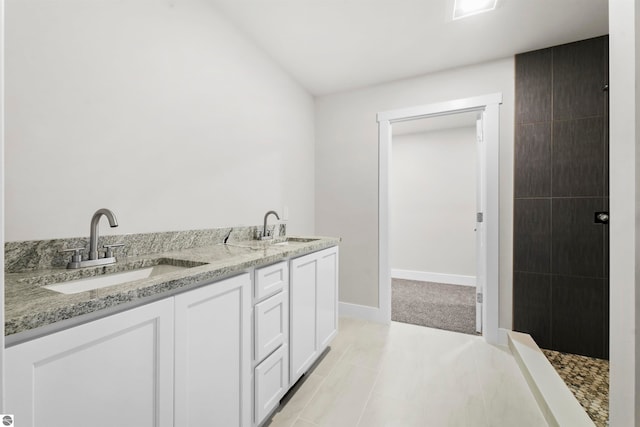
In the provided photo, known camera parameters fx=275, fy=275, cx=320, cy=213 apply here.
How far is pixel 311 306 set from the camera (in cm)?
181

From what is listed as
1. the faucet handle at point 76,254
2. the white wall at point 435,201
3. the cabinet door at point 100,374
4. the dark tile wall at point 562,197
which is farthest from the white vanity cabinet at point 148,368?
the white wall at point 435,201

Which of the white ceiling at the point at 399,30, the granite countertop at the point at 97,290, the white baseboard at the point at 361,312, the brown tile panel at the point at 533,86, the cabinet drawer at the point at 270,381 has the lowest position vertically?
the white baseboard at the point at 361,312

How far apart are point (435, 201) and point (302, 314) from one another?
133 inches

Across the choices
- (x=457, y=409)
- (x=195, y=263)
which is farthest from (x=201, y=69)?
(x=457, y=409)

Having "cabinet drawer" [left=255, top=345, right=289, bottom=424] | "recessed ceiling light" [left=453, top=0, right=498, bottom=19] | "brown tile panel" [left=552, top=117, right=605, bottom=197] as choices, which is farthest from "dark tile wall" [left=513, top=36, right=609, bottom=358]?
"cabinet drawer" [left=255, top=345, right=289, bottom=424]

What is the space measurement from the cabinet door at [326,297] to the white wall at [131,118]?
2.24ft

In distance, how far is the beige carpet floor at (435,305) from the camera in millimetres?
2787

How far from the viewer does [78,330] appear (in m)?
0.66

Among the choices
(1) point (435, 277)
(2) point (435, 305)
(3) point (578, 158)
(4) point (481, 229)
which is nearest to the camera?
(3) point (578, 158)

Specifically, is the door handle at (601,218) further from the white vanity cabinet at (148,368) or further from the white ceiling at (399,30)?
the white vanity cabinet at (148,368)

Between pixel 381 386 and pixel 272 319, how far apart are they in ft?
3.02

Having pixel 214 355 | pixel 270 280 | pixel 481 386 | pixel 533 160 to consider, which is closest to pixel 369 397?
pixel 481 386

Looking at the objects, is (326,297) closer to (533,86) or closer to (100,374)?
(100,374)

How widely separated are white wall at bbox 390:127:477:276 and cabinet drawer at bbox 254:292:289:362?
3.02 meters
